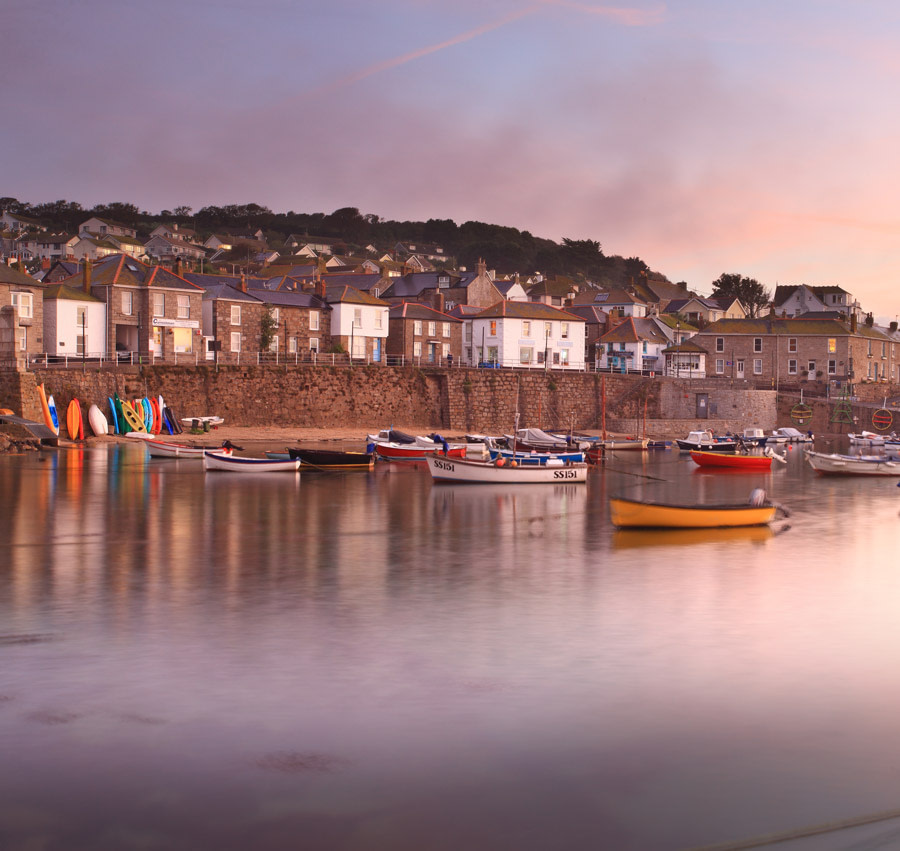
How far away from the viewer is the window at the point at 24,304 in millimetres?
58375

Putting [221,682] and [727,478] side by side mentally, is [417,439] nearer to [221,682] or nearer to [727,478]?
[727,478]

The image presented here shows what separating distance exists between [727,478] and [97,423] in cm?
3335

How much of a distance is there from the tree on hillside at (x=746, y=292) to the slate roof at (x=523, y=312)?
6055 cm

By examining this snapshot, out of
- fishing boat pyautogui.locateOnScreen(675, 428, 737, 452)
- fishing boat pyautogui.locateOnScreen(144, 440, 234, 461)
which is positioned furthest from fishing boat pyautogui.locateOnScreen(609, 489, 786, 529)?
fishing boat pyautogui.locateOnScreen(675, 428, 737, 452)

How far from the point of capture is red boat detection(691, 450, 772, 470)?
55.7 m

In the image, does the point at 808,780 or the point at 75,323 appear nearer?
the point at 808,780

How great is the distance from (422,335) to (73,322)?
27.0 metres

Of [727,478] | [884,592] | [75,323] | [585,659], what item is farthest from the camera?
[75,323]

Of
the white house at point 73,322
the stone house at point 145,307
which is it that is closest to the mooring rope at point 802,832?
the stone house at point 145,307

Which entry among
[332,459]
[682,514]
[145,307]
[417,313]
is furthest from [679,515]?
[417,313]

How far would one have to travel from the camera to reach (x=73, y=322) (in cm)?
6125

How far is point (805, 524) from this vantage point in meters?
34.3

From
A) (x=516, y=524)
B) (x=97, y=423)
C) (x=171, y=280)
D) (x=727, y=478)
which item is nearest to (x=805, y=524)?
(x=516, y=524)

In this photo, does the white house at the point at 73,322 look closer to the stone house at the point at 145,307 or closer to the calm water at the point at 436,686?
the stone house at the point at 145,307
